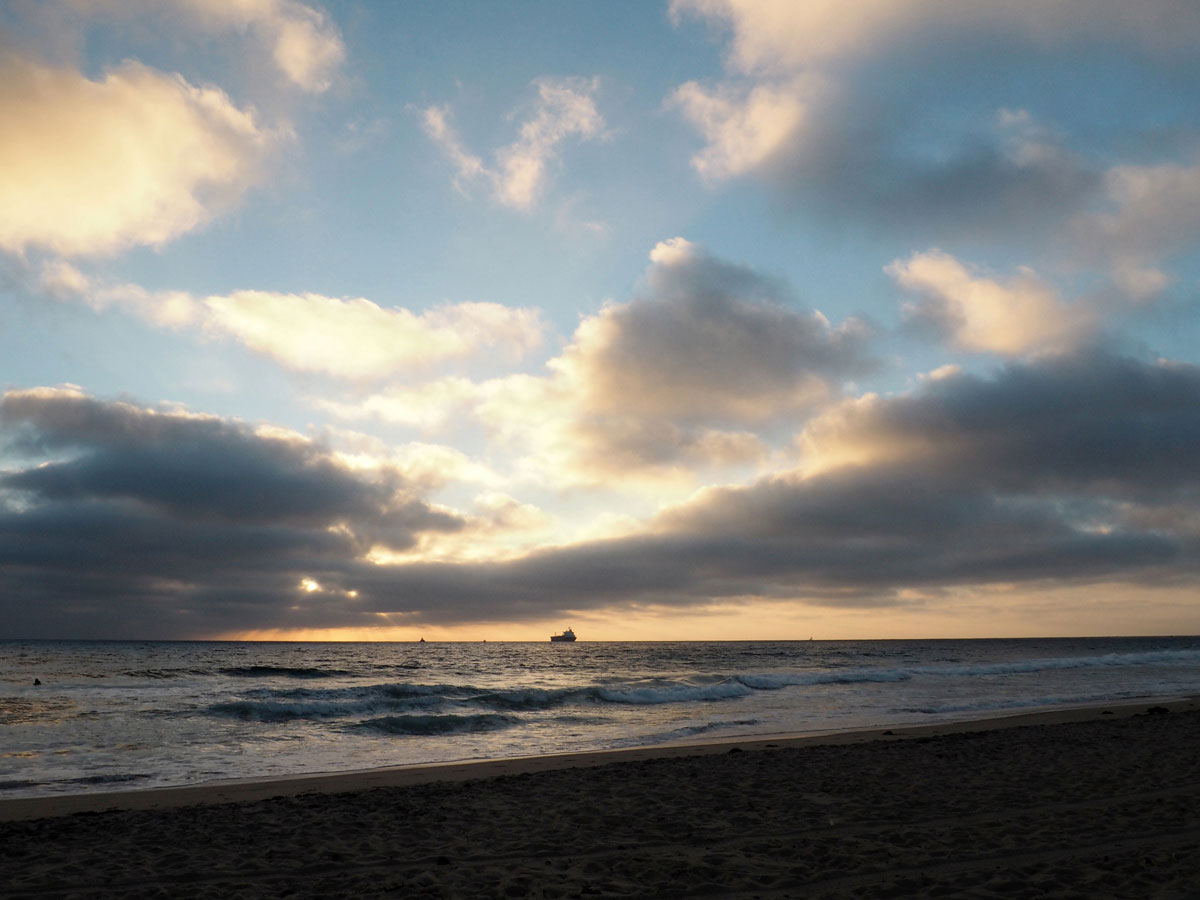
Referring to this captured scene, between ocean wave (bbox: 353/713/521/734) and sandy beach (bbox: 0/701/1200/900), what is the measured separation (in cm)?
988

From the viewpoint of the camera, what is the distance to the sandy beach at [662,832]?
22.5ft

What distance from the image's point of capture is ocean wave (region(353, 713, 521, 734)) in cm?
2377

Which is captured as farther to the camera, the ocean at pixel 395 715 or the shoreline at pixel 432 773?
the ocean at pixel 395 715

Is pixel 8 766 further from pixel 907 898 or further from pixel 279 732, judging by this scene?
pixel 907 898

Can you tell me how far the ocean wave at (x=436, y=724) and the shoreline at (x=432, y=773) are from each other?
7569mm

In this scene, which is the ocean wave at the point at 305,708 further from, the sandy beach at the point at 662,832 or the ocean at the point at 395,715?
the sandy beach at the point at 662,832

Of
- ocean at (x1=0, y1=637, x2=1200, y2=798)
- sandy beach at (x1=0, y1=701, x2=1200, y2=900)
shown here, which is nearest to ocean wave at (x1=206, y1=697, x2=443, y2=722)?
ocean at (x1=0, y1=637, x2=1200, y2=798)

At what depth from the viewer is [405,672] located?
58531 millimetres

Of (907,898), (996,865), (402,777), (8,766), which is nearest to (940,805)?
(996,865)

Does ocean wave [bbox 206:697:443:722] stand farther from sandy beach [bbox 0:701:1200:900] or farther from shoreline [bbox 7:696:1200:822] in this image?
sandy beach [bbox 0:701:1200:900]

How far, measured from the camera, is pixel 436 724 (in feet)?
80.5

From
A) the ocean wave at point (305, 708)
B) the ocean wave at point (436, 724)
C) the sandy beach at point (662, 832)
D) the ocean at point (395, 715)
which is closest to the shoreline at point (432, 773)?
the sandy beach at point (662, 832)

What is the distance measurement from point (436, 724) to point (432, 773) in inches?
410

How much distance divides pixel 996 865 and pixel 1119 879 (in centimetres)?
99
